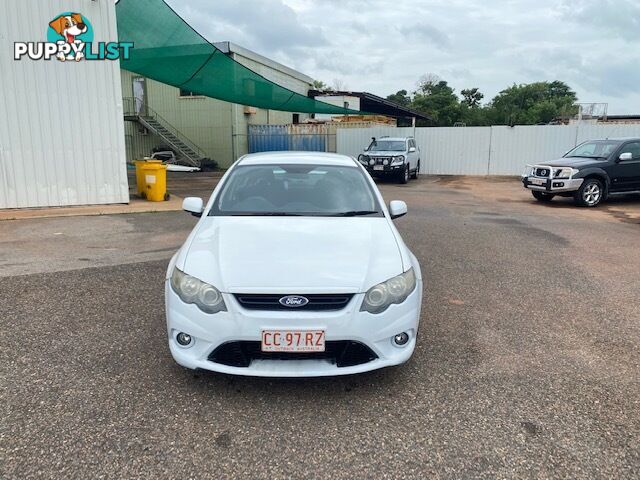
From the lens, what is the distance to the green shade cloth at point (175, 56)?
999cm

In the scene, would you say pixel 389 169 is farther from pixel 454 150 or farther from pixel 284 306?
pixel 284 306

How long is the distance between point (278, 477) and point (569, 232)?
810 cm

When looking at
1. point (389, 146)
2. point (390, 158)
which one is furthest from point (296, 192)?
point (389, 146)

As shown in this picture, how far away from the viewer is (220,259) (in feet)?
9.88

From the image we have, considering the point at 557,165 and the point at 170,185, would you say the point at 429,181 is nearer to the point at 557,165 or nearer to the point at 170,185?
the point at 557,165

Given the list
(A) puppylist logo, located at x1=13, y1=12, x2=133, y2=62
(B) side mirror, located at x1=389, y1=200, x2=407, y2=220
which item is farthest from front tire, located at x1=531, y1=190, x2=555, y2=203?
(A) puppylist logo, located at x1=13, y1=12, x2=133, y2=62

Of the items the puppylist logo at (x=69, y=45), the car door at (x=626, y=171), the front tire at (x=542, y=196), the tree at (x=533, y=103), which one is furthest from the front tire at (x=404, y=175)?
the tree at (x=533, y=103)

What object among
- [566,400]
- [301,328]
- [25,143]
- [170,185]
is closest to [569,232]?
→ [566,400]

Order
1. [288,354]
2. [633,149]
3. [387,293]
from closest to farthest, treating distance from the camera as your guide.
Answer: [288,354]
[387,293]
[633,149]

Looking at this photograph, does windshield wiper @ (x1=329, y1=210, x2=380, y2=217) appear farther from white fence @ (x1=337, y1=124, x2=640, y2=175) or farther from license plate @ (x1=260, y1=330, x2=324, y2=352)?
white fence @ (x1=337, y1=124, x2=640, y2=175)

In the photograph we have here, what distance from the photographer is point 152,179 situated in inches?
448

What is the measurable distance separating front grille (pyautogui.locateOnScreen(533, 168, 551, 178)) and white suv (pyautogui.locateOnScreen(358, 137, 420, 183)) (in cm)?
557

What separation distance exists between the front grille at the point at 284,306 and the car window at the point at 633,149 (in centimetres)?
1222

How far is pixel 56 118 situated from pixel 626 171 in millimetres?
13425
